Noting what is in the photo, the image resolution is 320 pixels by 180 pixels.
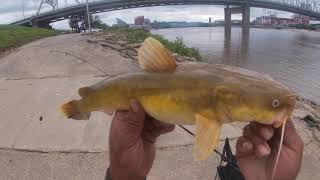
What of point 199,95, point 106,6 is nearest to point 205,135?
point 199,95

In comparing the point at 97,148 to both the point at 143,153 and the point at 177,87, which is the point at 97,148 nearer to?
the point at 143,153

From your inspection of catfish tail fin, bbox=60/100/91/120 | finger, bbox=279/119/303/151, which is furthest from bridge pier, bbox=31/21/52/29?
finger, bbox=279/119/303/151

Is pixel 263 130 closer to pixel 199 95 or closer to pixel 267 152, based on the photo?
pixel 267 152

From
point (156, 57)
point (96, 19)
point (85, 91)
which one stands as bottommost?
point (96, 19)

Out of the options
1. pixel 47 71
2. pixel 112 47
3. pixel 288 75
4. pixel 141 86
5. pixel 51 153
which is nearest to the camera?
pixel 141 86

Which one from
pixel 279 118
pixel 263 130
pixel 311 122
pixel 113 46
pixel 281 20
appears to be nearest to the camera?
pixel 279 118

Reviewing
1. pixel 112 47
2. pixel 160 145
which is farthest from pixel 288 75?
pixel 160 145

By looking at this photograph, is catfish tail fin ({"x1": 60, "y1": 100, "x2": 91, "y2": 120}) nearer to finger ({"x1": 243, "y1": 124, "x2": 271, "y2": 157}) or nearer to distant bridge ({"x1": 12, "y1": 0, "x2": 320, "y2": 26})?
finger ({"x1": 243, "y1": 124, "x2": 271, "y2": 157})
